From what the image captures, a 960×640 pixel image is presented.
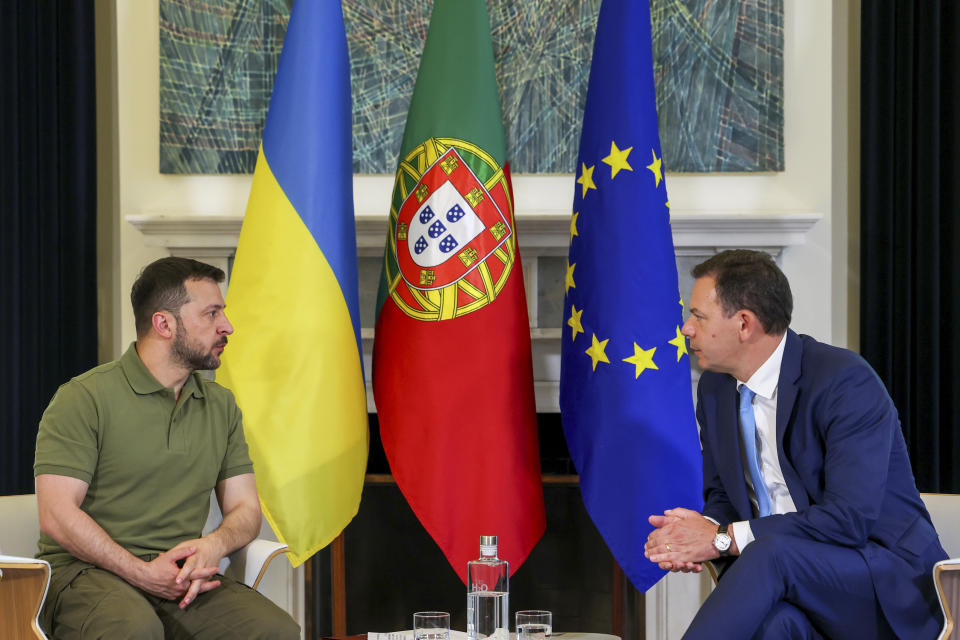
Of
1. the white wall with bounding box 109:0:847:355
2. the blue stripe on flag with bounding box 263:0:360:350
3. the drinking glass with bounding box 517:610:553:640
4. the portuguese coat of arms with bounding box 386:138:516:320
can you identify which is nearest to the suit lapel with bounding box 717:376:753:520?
the drinking glass with bounding box 517:610:553:640

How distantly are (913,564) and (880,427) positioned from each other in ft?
0.98

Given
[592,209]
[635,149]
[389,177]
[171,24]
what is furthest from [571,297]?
[171,24]

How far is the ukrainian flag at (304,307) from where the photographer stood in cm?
289

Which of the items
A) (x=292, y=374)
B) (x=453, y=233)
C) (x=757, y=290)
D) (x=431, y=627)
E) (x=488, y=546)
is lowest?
(x=431, y=627)

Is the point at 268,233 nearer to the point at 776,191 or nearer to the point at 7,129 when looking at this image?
the point at 7,129

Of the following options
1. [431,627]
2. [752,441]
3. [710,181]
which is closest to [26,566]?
[431,627]

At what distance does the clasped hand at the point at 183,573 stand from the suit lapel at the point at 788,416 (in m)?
1.35

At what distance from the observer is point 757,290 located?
7.28ft

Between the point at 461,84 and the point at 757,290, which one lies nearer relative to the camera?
the point at 757,290

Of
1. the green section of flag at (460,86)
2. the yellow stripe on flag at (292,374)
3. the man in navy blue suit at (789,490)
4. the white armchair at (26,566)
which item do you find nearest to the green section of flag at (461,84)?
the green section of flag at (460,86)

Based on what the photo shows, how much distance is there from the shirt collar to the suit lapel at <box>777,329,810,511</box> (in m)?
0.08

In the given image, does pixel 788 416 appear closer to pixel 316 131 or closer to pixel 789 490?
pixel 789 490

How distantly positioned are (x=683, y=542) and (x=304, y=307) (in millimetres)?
1358

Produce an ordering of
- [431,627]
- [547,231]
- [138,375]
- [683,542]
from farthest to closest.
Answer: [547,231] < [138,375] < [683,542] < [431,627]
